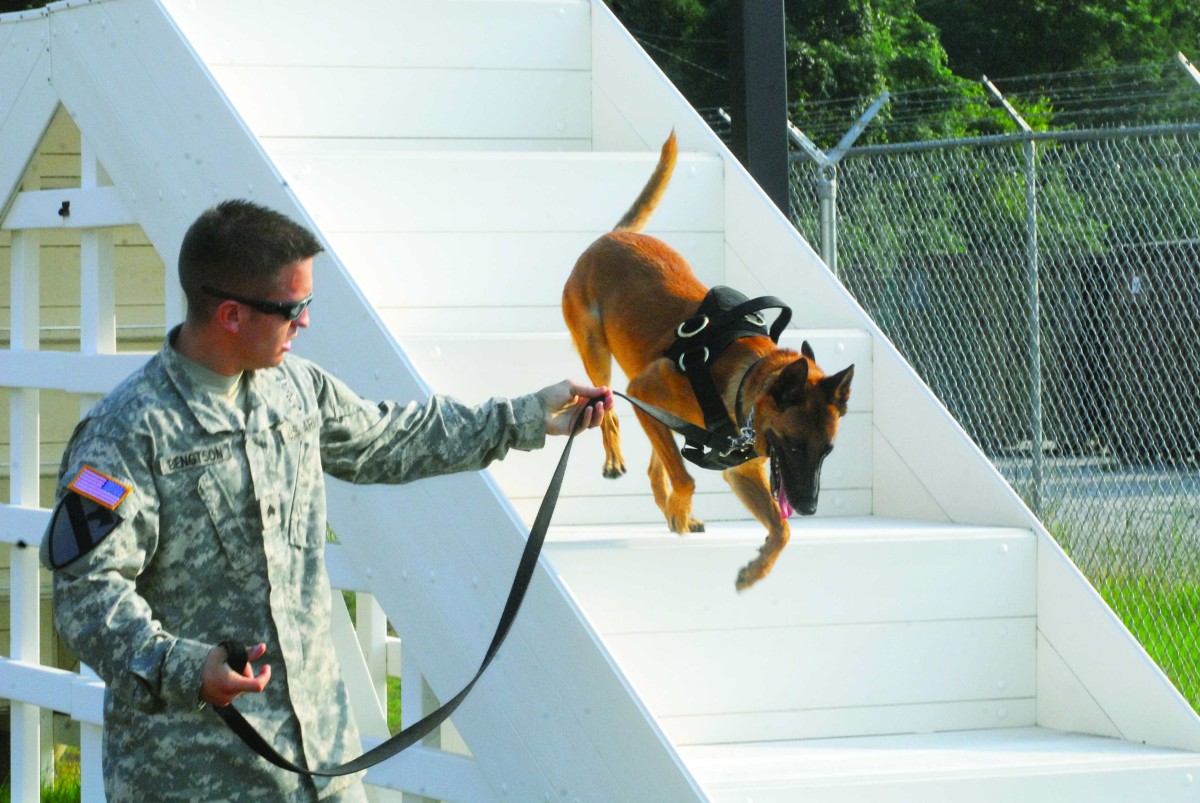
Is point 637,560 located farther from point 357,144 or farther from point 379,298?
point 357,144

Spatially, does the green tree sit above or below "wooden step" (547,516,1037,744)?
above

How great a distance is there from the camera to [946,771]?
116 inches

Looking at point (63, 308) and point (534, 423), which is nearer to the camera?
point (534, 423)

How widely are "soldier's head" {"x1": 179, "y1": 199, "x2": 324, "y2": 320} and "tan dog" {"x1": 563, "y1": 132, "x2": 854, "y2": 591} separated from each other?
1.32 meters

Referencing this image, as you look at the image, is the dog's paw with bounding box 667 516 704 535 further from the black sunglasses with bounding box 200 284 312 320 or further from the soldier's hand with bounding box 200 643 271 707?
the soldier's hand with bounding box 200 643 271 707

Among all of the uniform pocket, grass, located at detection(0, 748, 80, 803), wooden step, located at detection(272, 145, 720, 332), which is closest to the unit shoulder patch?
the uniform pocket

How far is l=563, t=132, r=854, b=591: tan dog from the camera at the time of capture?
3.17 meters

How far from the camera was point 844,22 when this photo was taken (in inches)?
770

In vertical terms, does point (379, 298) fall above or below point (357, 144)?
below

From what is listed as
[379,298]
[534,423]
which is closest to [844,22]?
[379,298]

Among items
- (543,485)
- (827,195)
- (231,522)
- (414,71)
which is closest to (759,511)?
(543,485)

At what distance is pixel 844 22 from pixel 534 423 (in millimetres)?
18046

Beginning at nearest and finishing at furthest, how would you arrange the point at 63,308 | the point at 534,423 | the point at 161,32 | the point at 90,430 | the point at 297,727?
the point at 90,430 → the point at 297,727 → the point at 534,423 → the point at 161,32 → the point at 63,308

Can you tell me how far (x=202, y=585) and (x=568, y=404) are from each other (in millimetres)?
764
